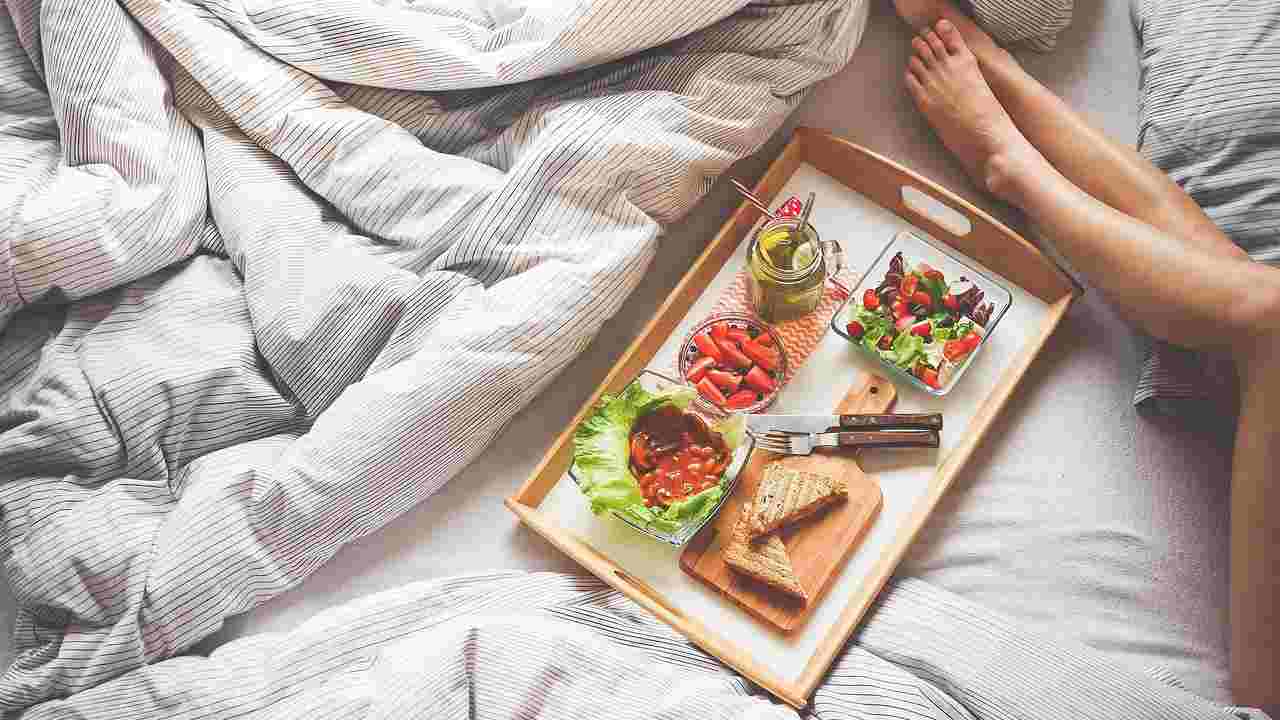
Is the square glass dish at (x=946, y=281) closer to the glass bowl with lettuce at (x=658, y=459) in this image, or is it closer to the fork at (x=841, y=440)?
the fork at (x=841, y=440)

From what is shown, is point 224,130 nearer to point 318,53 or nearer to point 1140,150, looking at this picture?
point 318,53

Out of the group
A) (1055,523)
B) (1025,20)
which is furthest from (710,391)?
(1025,20)

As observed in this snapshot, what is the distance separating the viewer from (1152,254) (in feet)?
3.45

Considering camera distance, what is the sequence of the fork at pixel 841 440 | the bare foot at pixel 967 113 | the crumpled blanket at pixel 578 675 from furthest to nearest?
the bare foot at pixel 967 113 → the fork at pixel 841 440 → the crumpled blanket at pixel 578 675

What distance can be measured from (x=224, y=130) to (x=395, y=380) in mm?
361

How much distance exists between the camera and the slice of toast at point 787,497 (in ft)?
3.27

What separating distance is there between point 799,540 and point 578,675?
26 centimetres

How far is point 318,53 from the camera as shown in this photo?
110 centimetres

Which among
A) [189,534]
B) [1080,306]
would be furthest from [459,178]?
[1080,306]

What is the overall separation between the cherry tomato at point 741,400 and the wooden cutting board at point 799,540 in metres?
0.05

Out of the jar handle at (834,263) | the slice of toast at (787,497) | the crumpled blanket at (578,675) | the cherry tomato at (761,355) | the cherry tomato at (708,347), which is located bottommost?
the crumpled blanket at (578,675)

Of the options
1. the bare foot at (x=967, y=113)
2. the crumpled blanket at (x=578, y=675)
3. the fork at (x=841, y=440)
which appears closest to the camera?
the crumpled blanket at (x=578, y=675)

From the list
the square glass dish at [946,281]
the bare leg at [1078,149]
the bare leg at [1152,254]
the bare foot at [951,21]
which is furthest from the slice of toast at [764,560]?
the bare foot at [951,21]

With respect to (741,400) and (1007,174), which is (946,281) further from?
(741,400)
